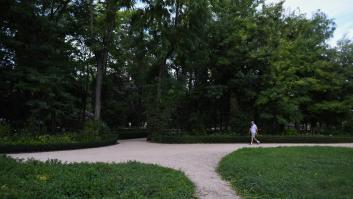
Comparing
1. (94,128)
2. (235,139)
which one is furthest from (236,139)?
(94,128)

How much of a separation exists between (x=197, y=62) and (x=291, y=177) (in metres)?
21.9

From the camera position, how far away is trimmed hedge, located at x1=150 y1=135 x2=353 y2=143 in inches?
1033

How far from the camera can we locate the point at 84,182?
24.7ft

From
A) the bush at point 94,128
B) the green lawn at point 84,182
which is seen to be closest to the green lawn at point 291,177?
the green lawn at point 84,182

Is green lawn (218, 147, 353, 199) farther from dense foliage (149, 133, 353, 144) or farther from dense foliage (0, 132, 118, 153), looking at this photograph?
dense foliage (149, 133, 353, 144)

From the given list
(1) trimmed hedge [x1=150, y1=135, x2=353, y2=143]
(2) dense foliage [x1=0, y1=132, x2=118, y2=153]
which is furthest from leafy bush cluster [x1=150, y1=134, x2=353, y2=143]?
(2) dense foliage [x1=0, y1=132, x2=118, y2=153]

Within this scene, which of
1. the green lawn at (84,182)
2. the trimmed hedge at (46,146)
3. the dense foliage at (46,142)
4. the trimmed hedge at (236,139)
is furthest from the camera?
the trimmed hedge at (236,139)

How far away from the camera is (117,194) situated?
24.0 feet

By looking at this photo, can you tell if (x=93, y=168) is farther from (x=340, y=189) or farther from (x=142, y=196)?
(x=340, y=189)

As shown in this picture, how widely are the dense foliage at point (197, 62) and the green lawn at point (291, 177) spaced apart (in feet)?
51.2

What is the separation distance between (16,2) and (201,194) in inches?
846

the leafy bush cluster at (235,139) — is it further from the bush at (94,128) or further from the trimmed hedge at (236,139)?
the bush at (94,128)

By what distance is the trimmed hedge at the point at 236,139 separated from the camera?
26.2 meters

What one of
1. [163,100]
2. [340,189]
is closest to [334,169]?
[340,189]
